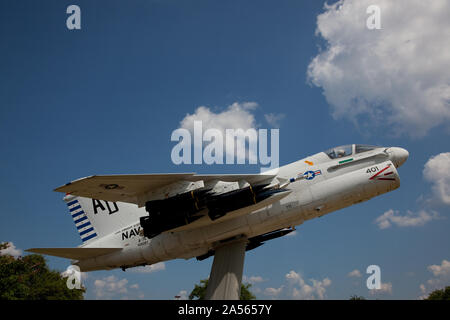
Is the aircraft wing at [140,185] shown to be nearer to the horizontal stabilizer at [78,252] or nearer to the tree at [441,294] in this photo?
the horizontal stabilizer at [78,252]

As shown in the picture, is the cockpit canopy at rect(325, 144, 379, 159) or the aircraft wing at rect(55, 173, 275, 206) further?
the cockpit canopy at rect(325, 144, 379, 159)

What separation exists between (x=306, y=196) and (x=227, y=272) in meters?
4.20

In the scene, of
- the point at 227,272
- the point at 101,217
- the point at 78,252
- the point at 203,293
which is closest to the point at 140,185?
the point at 78,252

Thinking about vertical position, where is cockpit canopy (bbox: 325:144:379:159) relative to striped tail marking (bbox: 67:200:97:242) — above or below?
above

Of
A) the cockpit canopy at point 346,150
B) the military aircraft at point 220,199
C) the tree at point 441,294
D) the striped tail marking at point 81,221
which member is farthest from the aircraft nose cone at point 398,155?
the tree at point 441,294

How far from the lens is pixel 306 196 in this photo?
11.6 meters

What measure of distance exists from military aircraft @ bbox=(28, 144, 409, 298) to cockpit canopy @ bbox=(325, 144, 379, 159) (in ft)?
0.12

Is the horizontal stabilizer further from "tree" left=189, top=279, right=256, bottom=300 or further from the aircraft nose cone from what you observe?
"tree" left=189, top=279, right=256, bottom=300

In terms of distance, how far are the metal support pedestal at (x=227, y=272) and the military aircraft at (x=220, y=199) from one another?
32 cm

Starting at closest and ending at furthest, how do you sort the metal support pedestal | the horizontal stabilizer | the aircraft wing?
the aircraft wing, the metal support pedestal, the horizontal stabilizer

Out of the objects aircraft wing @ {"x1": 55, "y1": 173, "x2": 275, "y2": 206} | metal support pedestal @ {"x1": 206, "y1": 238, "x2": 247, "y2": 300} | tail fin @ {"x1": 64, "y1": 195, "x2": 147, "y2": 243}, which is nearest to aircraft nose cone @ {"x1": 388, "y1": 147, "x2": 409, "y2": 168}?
aircraft wing @ {"x1": 55, "y1": 173, "x2": 275, "y2": 206}

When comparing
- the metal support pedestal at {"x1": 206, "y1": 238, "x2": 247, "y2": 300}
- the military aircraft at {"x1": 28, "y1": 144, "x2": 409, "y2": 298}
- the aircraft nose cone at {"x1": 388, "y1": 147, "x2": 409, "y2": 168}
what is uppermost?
the aircraft nose cone at {"x1": 388, "y1": 147, "x2": 409, "y2": 168}

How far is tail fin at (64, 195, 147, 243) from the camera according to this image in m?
14.4
